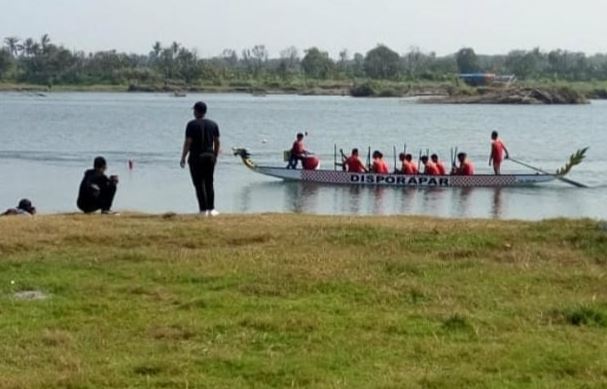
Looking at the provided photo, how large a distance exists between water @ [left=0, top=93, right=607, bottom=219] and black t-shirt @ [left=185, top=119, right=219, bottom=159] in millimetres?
12571

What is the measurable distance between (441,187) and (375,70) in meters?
120

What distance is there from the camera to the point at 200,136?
14594mm

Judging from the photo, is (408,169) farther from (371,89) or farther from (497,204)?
(371,89)

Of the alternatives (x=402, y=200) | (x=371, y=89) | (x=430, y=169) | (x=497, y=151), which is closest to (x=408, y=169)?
(x=430, y=169)

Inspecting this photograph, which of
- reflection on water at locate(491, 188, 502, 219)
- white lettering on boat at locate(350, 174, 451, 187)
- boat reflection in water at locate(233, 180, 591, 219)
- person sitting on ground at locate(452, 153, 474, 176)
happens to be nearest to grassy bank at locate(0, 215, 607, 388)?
reflection on water at locate(491, 188, 502, 219)

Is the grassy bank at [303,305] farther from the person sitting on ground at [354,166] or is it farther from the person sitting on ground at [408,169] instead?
the person sitting on ground at [354,166]

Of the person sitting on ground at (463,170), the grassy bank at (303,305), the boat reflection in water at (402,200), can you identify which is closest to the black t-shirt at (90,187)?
the grassy bank at (303,305)

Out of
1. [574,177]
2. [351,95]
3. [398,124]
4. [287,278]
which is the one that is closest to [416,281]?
[287,278]

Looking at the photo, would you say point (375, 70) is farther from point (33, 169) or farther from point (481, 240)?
point (481, 240)

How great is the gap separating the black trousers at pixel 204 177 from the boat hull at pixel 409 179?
18142mm

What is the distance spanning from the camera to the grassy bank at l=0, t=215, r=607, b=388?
7012 mm

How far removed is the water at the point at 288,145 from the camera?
98.6ft

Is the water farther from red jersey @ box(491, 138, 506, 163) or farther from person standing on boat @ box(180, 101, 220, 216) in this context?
person standing on boat @ box(180, 101, 220, 216)

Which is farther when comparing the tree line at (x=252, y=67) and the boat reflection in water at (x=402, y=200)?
the tree line at (x=252, y=67)
